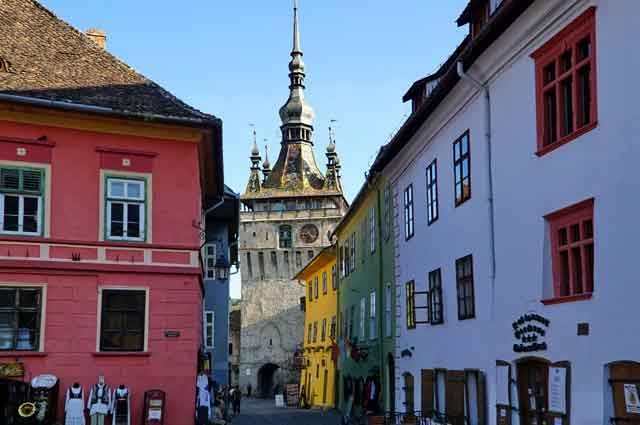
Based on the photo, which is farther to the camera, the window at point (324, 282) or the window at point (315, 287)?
the window at point (315, 287)

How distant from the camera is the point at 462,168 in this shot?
19219 millimetres

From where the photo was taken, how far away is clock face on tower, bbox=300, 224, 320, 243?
284 ft

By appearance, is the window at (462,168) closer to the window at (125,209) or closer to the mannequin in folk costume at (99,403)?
the window at (125,209)

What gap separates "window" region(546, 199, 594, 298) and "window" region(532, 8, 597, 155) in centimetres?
107

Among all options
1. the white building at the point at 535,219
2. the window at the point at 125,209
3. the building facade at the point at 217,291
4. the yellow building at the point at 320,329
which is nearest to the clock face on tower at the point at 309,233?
the yellow building at the point at 320,329

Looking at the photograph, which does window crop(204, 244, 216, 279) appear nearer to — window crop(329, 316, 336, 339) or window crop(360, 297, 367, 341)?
window crop(360, 297, 367, 341)

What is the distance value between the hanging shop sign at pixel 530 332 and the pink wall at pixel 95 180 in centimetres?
791

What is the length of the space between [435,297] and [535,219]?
293 inches

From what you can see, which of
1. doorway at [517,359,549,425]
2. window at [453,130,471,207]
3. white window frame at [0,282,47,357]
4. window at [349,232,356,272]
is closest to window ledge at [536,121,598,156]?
doorway at [517,359,549,425]

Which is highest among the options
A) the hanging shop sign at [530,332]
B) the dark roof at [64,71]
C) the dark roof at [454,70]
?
the dark roof at [64,71]

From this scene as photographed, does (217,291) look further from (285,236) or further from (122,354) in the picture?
(285,236)

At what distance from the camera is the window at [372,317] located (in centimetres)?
3166

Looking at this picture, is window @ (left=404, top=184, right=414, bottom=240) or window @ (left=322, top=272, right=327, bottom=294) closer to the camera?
window @ (left=404, top=184, right=414, bottom=240)

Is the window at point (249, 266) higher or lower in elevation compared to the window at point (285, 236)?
lower
